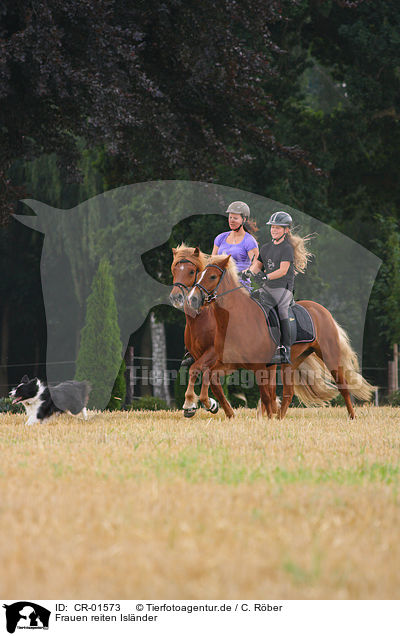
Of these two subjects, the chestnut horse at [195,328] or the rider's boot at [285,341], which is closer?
the chestnut horse at [195,328]

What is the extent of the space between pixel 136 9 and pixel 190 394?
6.83 meters

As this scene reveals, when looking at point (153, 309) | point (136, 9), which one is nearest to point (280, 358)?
point (136, 9)

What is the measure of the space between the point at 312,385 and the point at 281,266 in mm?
2620

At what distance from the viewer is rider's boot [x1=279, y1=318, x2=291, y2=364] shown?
10.8 metres

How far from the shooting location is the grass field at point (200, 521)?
10.6 feet

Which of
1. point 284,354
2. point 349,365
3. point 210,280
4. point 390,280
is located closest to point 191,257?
point 210,280

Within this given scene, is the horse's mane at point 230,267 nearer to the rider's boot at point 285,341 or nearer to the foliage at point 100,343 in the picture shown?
the rider's boot at point 285,341

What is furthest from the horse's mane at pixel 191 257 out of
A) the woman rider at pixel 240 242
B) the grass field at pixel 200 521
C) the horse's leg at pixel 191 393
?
the grass field at pixel 200 521

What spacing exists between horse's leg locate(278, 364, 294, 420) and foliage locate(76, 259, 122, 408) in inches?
237

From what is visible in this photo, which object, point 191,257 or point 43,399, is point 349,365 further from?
point 43,399

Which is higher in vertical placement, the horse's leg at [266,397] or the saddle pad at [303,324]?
the saddle pad at [303,324]

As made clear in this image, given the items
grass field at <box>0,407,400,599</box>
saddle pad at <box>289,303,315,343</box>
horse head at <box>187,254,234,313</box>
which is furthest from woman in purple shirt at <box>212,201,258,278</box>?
grass field at <box>0,407,400,599</box>

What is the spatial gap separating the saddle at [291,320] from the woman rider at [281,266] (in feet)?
0.28

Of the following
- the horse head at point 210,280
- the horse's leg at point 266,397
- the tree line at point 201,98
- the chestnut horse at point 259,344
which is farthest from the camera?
the tree line at point 201,98
